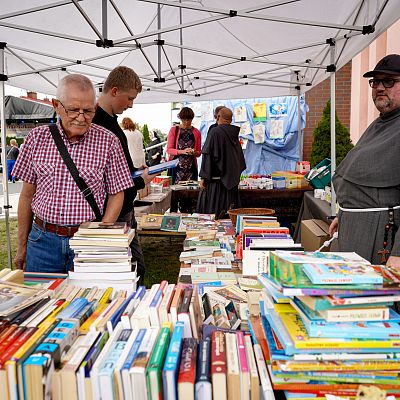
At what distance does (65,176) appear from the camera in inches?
85.7

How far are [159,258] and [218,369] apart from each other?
16.1ft

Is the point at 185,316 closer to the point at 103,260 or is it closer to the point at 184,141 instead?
the point at 103,260

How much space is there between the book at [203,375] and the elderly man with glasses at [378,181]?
1462 millimetres

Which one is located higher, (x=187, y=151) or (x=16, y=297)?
(x=187, y=151)

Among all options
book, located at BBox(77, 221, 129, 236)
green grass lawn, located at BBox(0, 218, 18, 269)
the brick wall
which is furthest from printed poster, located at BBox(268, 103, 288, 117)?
book, located at BBox(77, 221, 129, 236)

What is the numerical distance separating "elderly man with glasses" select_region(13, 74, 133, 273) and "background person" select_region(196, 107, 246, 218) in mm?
3234

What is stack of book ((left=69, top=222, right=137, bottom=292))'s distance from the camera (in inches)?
75.1

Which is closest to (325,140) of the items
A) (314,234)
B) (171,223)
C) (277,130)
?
(277,130)

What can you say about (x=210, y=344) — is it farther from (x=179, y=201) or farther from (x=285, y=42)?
(x=179, y=201)

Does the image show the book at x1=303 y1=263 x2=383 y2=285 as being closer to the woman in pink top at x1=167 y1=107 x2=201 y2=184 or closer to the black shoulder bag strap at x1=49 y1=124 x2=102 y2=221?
the black shoulder bag strap at x1=49 y1=124 x2=102 y2=221

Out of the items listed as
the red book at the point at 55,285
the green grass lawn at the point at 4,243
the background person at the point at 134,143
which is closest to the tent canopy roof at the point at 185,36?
the background person at the point at 134,143

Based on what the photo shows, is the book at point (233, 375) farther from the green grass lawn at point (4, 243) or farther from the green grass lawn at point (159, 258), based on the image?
the green grass lawn at point (4, 243)

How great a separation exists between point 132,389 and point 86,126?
148 centimetres

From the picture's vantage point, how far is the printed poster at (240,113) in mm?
10469
